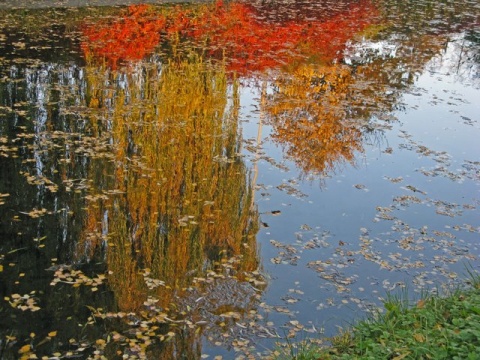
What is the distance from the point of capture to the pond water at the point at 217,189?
5039mm

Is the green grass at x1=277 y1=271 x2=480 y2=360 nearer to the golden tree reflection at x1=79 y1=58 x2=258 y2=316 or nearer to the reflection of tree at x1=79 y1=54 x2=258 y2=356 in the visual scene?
the reflection of tree at x1=79 y1=54 x2=258 y2=356

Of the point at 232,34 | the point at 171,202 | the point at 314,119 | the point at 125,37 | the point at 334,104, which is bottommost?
the point at 171,202

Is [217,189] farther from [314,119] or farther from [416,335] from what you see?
[416,335]

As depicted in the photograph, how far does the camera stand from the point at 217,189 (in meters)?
7.23

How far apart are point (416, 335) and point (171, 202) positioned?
3475 millimetres

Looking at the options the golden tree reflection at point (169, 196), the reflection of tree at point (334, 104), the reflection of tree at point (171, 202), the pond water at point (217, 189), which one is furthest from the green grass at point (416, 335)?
the reflection of tree at point (334, 104)

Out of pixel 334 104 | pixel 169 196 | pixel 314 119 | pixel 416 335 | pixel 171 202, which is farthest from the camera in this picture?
Answer: pixel 334 104

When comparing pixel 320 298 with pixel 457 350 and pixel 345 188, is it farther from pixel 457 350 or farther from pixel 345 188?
pixel 345 188

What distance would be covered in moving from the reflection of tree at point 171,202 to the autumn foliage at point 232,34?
9.11 feet

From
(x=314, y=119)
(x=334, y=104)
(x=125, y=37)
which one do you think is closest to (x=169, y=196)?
(x=314, y=119)

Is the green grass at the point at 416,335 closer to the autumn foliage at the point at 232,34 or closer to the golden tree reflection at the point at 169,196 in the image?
the golden tree reflection at the point at 169,196

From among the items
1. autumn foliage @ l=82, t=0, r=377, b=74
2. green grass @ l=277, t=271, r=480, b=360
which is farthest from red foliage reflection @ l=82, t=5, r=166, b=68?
green grass @ l=277, t=271, r=480, b=360

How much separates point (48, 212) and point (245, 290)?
244 centimetres

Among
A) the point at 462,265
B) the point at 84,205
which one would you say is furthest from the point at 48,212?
the point at 462,265
